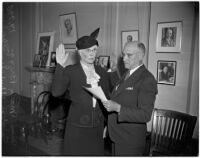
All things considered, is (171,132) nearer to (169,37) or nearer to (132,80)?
(132,80)

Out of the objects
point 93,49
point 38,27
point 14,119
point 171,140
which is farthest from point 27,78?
point 171,140

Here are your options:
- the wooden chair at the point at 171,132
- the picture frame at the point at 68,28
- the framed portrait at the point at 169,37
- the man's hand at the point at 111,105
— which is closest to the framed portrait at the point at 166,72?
the framed portrait at the point at 169,37

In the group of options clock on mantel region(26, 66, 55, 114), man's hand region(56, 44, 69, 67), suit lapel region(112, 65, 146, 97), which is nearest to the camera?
suit lapel region(112, 65, 146, 97)

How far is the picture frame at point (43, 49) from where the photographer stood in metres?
4.39

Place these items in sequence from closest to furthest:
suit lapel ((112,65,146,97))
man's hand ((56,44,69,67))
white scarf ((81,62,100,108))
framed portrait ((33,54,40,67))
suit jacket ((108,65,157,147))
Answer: suit jacket ((108,65,157,147))
suit lapel ((112,65,146,97))
man's hand ((56,44,69,67))
white scarf ((81,62,100,108))
framed portrait ((33,54,40,67))

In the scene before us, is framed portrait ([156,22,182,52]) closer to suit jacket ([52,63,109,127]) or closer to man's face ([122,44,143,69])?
man's face ([122,44,143,69])

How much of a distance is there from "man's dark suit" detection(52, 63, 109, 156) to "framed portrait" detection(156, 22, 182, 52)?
127 cm

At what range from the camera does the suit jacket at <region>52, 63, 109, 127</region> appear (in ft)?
6.06

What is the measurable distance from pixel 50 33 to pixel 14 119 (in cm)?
196

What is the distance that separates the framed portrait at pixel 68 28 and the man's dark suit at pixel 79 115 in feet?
7.02

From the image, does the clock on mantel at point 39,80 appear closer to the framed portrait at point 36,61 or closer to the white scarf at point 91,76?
the framed portrait at point 36,61

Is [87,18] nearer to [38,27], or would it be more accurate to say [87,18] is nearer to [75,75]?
[38,27]

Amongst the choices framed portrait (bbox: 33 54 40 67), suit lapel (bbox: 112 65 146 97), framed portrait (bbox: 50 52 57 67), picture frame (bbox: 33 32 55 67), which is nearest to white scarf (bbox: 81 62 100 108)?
suit lapel (bbox: 112 65 146 97)

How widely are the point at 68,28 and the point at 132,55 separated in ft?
8.63
